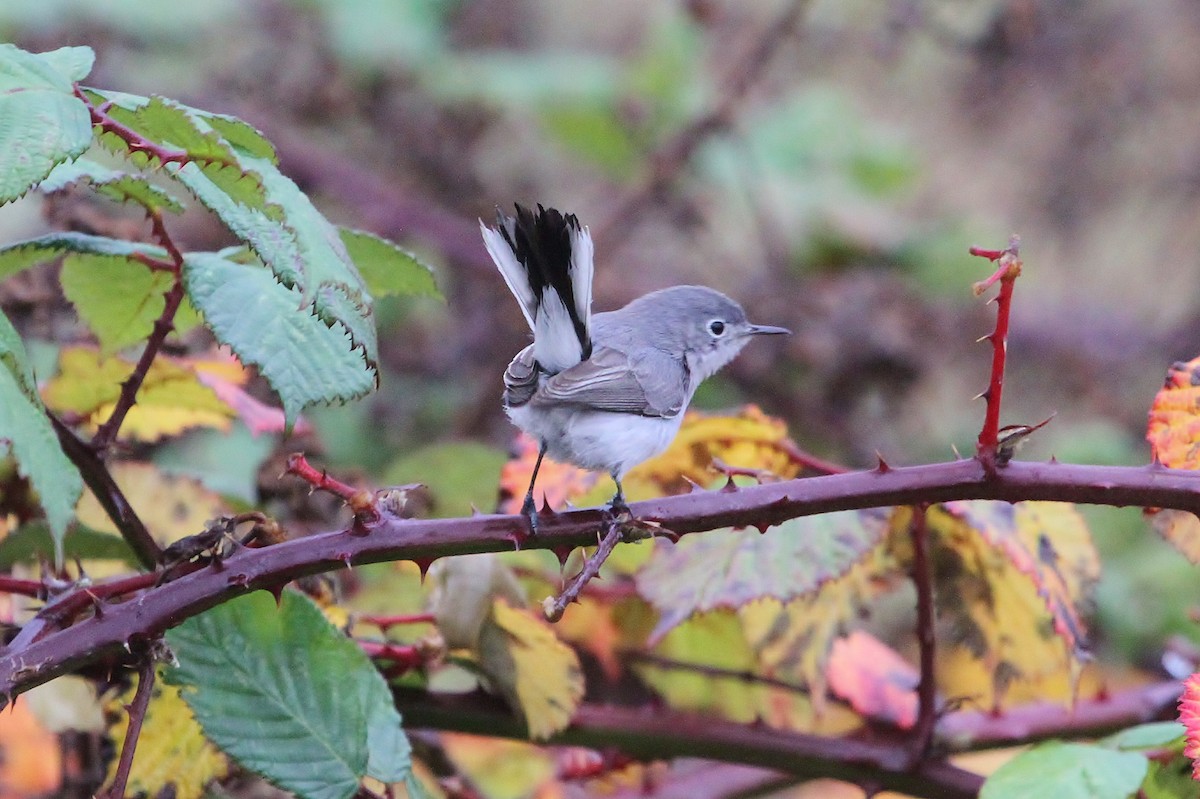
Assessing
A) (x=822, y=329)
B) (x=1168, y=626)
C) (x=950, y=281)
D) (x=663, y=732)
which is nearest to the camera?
(x=663, y=732)

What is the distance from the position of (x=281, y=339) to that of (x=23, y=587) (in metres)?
0.41

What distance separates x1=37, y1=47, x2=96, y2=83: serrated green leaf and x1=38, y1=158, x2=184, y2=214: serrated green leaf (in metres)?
0.12

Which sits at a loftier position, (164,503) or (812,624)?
(164,503)

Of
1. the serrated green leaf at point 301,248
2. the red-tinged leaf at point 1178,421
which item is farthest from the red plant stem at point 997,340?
the serrated green leaf at point 301,248

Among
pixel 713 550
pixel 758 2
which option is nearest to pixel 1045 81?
pixel 758 2

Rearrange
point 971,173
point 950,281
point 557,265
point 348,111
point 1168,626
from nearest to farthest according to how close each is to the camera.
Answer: point 557,265 → point 1168,626 → point 348,111 → point 950,281 → point 971,173

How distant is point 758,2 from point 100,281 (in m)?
5.40

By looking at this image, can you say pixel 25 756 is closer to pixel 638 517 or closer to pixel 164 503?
Answer: pixel 164 503

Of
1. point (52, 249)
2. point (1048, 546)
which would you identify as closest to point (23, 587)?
point (52, 249)

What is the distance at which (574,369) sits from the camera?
85.0 inches

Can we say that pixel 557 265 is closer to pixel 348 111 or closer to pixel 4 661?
pixel 4 661

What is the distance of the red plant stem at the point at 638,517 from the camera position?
1189 millimetres

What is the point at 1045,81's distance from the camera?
4.93 m

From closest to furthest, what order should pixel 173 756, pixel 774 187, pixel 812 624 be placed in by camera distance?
pixel 173 756 → pixel 812 624 → pixel 774 187
